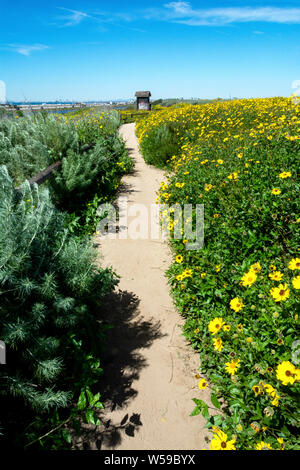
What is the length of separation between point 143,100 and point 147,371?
32.9m

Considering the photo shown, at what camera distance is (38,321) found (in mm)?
1858

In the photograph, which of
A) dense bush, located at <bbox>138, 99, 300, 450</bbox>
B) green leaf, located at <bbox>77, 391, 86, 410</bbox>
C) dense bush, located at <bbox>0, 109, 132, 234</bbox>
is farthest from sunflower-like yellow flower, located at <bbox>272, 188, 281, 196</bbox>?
dense bush, located at <bbox>0, 109, 132, 234</bbox>

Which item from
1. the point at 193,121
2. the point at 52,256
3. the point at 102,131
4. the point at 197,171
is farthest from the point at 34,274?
the point at 193,121

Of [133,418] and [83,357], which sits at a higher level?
[83,357]

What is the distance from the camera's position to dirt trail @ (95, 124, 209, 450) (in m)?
1.99

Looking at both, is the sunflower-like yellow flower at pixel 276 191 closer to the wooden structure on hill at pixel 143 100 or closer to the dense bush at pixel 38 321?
the dense bush at pixel 38 321

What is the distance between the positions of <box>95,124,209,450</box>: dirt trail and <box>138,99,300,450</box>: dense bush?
191mm

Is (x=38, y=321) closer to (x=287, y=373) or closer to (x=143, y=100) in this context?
(x=287, y=373)

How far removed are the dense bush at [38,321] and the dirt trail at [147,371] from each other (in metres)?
0.26

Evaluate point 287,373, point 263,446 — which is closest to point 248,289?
point 287,373

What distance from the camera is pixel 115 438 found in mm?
1966
